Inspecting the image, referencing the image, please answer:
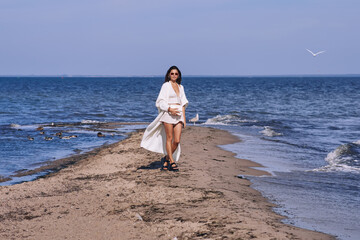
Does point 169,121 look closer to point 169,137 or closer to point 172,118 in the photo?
point 172,118

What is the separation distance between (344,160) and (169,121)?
206 inches

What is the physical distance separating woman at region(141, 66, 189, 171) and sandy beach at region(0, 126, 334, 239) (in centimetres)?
42

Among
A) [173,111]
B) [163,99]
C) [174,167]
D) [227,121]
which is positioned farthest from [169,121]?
[227,121]

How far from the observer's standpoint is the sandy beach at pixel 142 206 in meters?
4.81

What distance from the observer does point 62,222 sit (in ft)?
17.1

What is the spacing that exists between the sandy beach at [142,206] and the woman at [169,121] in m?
0.42

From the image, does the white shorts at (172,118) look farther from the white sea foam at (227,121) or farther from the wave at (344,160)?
the white sea foam at (227,121)

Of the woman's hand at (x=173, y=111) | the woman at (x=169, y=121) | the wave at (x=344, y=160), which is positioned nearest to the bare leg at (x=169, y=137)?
the woman at (x=169, y=121)

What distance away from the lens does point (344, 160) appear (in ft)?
34.4

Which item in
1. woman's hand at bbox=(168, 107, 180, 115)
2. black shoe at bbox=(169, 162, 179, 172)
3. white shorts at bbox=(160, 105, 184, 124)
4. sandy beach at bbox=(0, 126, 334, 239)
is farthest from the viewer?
black shoe at bbox=(169, 162, 179, 172)

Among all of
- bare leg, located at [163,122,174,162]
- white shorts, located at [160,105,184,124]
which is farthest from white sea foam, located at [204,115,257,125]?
white shorts, located at [160,105,184,124]

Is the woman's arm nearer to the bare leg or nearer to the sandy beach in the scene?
the bare leg

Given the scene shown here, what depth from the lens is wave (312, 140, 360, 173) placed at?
942 cm

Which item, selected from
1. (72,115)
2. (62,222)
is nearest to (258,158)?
(62,222)
